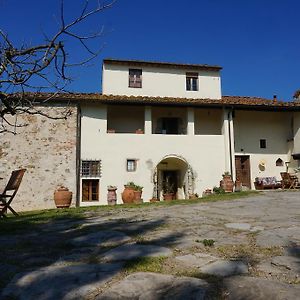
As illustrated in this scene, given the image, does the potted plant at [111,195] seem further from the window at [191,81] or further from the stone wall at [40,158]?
the window at [191,81]

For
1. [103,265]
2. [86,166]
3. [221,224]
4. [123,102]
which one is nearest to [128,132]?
[123,102]

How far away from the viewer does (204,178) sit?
16.4 m

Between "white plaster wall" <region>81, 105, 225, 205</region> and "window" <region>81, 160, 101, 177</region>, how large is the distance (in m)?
0.19

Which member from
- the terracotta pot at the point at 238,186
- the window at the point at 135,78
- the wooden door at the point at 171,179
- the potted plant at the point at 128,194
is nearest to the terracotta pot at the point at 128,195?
the potted plant at the point at 128,194

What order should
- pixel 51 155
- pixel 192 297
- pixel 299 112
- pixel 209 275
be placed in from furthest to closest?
pixel 299 112, pixel 51 155, pixel 209 275, pixel 192 297

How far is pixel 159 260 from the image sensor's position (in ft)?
10.8

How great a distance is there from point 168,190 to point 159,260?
14.0m

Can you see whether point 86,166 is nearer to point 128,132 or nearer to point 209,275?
point 128,132

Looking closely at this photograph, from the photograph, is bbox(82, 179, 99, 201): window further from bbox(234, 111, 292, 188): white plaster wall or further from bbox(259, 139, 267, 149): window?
bbox(259, 139, 267, 149): window

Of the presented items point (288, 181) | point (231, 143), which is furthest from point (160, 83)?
point (288, 181)

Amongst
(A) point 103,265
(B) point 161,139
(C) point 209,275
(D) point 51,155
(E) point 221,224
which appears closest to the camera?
(C) point 209,275

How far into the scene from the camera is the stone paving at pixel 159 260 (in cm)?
251

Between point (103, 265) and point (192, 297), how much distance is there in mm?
1123

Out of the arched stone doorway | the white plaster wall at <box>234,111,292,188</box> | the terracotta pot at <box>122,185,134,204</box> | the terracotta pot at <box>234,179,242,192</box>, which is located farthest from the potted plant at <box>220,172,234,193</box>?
the terracotta pot at <box>122,185,134,204</box>
